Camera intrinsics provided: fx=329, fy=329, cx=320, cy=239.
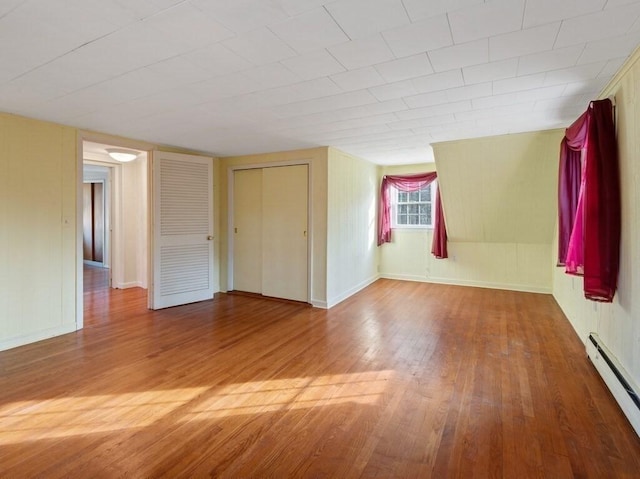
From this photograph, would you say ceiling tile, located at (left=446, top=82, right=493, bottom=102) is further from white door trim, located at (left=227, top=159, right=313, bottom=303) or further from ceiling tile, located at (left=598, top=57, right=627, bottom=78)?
white door trim, located at (left=227, top=159, right=313, bottom=303)

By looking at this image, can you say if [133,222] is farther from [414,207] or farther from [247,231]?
[414,207]

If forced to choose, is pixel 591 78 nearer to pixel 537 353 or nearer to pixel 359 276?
pixel 537 353

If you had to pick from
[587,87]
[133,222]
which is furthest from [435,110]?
[133,222]

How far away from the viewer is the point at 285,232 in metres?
4.99

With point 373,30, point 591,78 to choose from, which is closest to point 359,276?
point 591,78

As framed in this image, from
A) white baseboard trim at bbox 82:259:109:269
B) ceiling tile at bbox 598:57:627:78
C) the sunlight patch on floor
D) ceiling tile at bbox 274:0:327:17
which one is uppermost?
ceiling tile at bbox 598:57:627:78

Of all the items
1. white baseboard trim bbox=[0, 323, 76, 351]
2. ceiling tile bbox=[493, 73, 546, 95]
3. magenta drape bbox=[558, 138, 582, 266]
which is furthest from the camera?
magenta drape bbox=[558, 138, 582, 266]

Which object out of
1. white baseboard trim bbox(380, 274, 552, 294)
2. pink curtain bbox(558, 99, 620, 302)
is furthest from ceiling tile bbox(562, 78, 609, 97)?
white baseboard trim bbox(380, 274, 552, 294)

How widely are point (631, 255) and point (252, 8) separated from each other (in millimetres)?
2717

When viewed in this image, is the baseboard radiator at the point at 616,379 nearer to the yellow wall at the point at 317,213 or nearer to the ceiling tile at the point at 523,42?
the ceiling tile at the point at 523,42

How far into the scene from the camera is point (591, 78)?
235 centimetres

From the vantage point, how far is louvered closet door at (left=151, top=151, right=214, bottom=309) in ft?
14.6

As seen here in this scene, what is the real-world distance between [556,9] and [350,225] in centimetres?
390

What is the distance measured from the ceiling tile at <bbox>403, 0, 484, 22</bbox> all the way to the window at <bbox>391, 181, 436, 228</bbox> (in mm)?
4859
